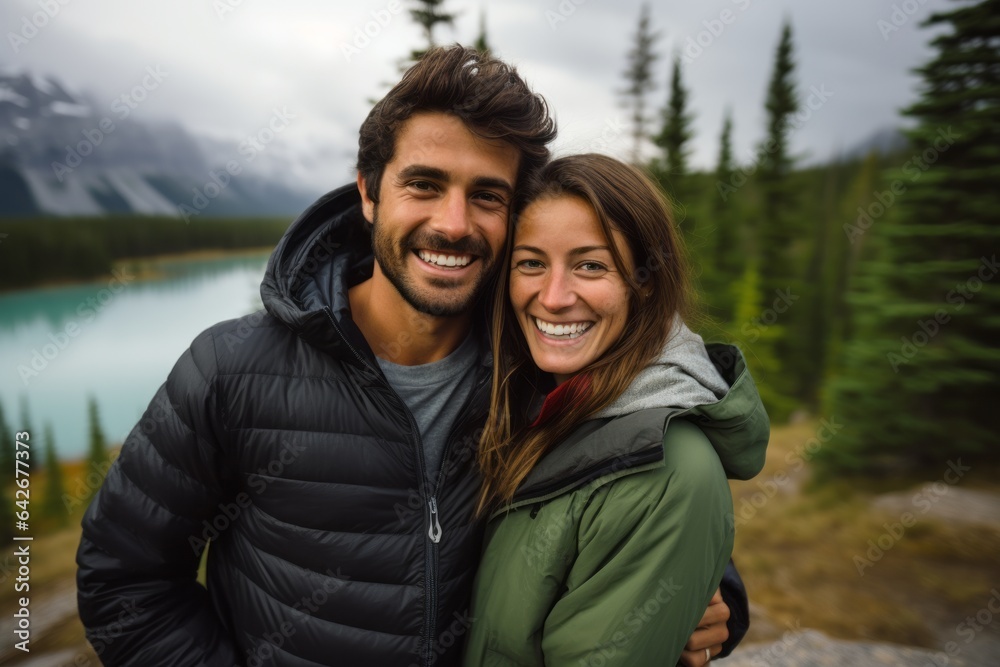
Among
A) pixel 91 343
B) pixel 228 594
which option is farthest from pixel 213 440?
pixel 91 343

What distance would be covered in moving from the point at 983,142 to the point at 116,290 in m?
14.1

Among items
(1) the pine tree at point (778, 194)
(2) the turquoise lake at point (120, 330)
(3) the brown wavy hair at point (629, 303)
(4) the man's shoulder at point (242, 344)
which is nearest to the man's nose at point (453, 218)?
(3) the brown wavy hair at point (629, 303)

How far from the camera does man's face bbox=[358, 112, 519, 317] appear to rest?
Result: 221cm

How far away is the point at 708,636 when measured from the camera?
7.09 feet

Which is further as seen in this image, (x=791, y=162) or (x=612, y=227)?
(x=791, y=162)

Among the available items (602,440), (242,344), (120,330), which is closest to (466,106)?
(242,344)

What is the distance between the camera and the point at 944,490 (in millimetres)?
8125

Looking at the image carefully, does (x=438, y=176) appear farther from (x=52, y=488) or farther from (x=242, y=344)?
(x=52, y=488)

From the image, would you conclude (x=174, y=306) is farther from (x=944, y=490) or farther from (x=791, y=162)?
(x=791, y=162)

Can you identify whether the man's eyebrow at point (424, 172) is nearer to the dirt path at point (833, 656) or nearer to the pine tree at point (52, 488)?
the dirt path at point (833, 656)

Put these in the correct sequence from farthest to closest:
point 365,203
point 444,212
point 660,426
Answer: point 365,203 → point 444,212 → point 660,426

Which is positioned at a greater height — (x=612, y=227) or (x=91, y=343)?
(x=612, y=227)

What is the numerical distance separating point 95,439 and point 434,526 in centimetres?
1740

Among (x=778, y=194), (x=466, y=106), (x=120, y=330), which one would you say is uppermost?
(x=778, y=194)
